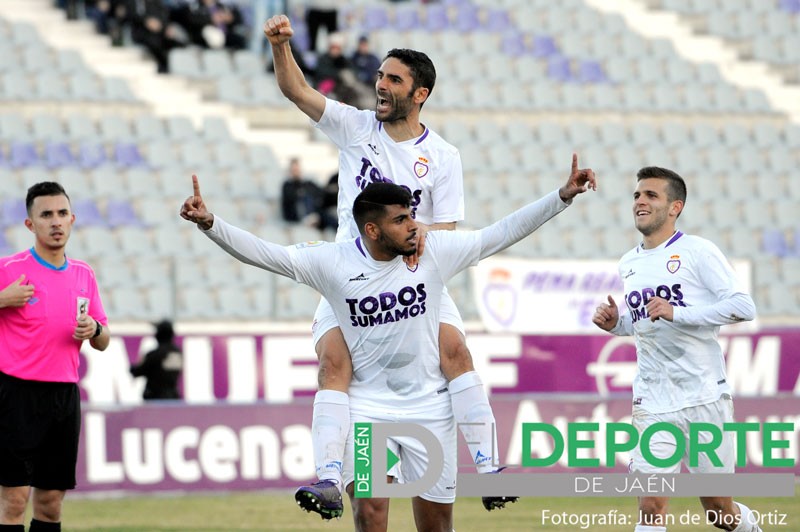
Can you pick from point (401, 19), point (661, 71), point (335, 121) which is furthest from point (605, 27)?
point (335, 121)

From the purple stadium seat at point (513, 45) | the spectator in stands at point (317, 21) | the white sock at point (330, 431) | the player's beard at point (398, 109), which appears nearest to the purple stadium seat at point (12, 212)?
the spectator in stands at point (317, 21)

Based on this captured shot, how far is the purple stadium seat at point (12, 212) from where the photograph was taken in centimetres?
1889

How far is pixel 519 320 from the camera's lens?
1809cm

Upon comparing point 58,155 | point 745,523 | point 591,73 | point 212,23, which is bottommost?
point 745,523

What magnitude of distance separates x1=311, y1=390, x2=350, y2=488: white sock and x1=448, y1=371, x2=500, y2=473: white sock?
614mm

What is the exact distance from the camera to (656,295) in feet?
30.2

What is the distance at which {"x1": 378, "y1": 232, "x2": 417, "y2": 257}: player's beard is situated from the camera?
26.1 feet

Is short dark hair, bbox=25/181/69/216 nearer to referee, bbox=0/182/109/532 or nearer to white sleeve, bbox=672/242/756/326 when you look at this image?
referee, bbox=0/182/109/532

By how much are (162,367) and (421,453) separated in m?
7.33

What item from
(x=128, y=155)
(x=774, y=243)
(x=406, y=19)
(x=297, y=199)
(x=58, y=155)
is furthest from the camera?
(x=406, y=19)

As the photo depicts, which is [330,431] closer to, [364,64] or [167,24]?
[364,64]

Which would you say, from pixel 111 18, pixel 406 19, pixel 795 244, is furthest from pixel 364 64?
pixel 795 244

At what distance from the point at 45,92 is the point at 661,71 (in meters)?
10.5

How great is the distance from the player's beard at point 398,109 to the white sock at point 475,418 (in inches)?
58.9
